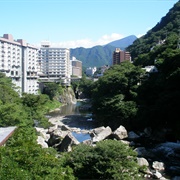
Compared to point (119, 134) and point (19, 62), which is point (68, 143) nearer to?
point (119, 134)

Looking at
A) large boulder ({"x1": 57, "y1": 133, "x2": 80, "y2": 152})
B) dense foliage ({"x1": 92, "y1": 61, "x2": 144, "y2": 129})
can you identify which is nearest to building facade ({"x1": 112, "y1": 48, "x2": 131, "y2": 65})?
dense foliage ({"x1": 92, "y1": 61, "x2": 144, "y2": 129})

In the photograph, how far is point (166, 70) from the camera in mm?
35062

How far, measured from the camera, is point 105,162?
629 inches

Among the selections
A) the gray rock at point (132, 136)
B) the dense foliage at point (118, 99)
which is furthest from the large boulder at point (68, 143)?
the dense foliage at point (118, 99)

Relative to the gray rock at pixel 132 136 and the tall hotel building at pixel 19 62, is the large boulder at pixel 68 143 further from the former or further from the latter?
the tall hotel building at pixel 19 62

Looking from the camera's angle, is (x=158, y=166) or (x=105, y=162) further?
(x=158, y=166)

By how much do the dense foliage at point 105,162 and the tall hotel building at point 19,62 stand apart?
45.9m

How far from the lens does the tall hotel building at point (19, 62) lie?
206 ft

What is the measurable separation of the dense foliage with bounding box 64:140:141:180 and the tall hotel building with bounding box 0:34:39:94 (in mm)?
45914

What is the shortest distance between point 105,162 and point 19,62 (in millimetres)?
55173

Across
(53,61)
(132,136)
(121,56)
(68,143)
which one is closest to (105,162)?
(68,143)

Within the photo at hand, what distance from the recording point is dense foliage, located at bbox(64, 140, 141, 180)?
15.9 meters

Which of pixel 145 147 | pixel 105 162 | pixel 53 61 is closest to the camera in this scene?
pixel 105 162

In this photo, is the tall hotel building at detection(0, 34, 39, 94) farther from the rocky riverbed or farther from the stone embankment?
the stone embankment
